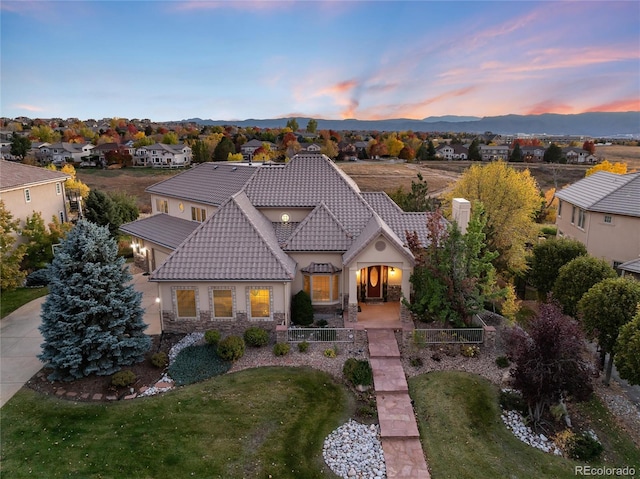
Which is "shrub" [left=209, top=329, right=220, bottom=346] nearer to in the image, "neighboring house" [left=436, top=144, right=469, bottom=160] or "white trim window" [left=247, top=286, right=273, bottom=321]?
"white trim window" [left=247, top=286, right=273, bottom=321]

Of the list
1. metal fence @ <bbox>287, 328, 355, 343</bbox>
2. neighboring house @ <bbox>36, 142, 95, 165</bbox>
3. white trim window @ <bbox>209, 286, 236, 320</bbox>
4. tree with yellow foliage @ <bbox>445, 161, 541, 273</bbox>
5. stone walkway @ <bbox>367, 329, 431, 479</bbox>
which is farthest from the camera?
neighboring house @ <bbox>36, 142, 95, 165</bbox>

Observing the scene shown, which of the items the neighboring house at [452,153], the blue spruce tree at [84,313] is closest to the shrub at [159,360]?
the blue spruce tree at [84,313]

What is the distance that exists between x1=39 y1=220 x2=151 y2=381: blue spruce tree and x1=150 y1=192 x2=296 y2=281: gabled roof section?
2.76 meters

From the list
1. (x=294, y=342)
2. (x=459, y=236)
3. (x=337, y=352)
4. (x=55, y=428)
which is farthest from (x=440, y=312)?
(x=55, y=428)

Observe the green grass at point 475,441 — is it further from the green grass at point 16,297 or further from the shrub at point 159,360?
the green grass at point 16,297

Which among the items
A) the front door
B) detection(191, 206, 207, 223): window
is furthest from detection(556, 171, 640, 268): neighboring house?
detection(191, 206, 207, 223): window

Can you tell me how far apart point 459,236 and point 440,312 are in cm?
374

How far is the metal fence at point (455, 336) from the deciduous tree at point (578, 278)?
4778mm

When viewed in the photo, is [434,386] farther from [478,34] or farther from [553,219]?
[553,219]

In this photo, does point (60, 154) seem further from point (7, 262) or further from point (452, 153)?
point (452, 153)

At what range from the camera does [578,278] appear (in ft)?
70.9

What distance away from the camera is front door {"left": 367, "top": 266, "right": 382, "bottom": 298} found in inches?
963

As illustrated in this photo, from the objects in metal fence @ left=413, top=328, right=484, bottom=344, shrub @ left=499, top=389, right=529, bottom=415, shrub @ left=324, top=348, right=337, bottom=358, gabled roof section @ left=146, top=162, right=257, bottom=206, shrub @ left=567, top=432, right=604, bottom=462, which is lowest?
shrub @ left=567, top=432, right=604, bottom=462

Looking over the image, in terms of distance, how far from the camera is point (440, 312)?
66.5ft
